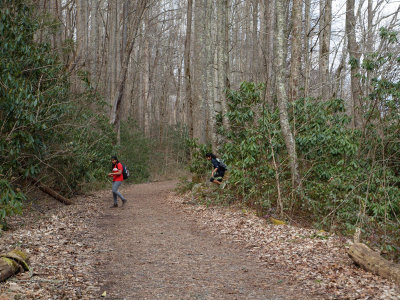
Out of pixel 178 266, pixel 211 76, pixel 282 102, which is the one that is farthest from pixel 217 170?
pixel 178 266

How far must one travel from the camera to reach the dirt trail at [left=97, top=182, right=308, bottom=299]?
471 centimetres

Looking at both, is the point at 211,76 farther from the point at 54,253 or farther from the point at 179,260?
the point at 54,253

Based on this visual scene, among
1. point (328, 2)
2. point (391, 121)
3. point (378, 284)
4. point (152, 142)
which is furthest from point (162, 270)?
point (152, 142)

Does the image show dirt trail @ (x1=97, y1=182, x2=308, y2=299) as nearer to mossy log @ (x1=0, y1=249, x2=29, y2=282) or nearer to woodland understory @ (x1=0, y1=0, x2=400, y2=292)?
mossy log @ (x1=0, y1=249, x2=29, y2=282)

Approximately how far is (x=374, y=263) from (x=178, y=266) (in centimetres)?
291

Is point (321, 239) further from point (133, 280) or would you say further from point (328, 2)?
point (328, 2)

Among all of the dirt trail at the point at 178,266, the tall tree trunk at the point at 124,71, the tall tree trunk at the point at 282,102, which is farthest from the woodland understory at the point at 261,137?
the tall tree trunk at the point at 124,71

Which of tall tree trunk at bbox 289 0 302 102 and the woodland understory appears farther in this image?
tall tree trunk at bbox 289 0 302 102

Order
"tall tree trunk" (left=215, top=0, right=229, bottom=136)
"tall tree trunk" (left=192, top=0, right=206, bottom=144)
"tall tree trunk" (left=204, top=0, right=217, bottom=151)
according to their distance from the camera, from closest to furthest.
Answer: "tall tree trunk" (left=215, top=0, right=229, bottom=136), "tall tree trunk" (left=204, top=0, right=217, bottom=151), "tall tree trunk" (left=192, top=0, right=206, bottom=144)

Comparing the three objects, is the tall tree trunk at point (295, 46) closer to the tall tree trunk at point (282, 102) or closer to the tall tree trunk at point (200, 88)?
the tall tree trunk at point (282, 102)

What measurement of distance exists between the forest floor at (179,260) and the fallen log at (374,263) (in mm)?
112

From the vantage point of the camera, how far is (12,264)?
4473mm

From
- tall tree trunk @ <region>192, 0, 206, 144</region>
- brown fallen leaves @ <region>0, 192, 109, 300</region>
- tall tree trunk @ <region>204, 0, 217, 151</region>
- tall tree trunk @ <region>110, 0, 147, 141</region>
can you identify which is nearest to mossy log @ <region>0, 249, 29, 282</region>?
brown fallen leaves @ <region>0, 192, 109, 300</region>

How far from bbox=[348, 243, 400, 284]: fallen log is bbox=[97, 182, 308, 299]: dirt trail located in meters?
1.10
